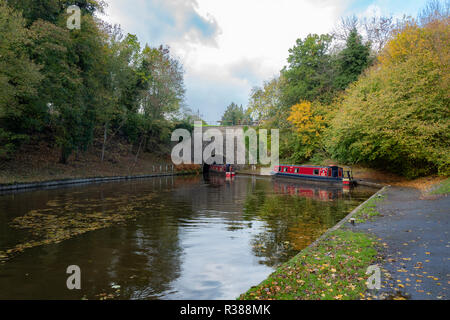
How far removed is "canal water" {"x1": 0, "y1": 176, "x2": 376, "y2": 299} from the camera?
5332mm

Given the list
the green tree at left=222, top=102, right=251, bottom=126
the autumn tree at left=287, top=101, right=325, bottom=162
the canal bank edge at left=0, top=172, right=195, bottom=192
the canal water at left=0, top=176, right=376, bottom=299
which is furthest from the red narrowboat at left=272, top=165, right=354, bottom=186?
the green tree at left=222, top=102, right=251, bottom=126

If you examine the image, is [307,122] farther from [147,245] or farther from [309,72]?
[147,245]

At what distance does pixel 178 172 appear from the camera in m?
40.6

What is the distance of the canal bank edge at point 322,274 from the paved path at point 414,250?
14.4 inches

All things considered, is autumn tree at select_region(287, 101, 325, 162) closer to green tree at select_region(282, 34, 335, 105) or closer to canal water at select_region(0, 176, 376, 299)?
green tree at select_region(282, 34, 335, 105)

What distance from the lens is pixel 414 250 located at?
630cm

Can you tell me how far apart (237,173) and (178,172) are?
29.1 feet

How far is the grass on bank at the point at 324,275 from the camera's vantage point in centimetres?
432

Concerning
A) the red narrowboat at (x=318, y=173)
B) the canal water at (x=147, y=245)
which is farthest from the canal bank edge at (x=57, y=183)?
the red narrowboat at (x=318, y=173)

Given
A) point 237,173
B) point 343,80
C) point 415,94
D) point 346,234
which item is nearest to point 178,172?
point 237,173

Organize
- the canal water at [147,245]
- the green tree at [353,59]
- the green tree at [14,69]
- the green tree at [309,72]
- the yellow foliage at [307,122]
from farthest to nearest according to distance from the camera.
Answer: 1. the green tree at [309,72]
2. the yellow foliage at [307,122]
3. the green tree at [353,59]
4. the green tree at [14,69]
5. the canal water at [147,245]

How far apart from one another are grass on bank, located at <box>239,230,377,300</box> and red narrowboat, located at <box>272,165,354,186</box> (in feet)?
67.0

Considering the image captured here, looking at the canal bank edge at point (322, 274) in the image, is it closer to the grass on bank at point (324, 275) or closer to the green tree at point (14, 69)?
the grass on bank at point (324, 275)
